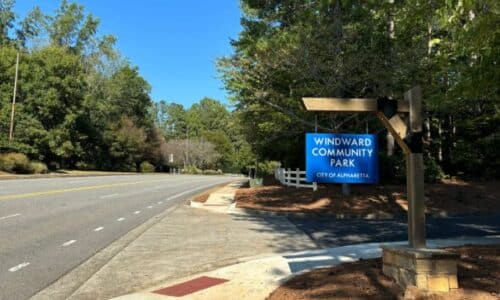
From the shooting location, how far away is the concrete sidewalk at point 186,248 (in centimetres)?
744

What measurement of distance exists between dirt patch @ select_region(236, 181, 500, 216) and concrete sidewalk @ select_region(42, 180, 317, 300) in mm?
2276

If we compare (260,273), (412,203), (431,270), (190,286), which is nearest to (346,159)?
(260,273)

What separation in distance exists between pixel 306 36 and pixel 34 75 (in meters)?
42.2

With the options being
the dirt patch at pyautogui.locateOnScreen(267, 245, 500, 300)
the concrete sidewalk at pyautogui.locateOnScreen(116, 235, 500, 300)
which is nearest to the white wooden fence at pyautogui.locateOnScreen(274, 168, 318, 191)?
the concrete sidewalk at pyautogui.locateOnScreen(116, 235, 500, 300)

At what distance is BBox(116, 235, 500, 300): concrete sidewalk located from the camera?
650 cm

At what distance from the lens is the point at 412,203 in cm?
643

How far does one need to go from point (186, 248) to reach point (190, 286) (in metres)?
3.31

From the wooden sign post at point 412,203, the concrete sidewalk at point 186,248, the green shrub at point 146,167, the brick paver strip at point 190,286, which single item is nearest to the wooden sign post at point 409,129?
the wooden sign post at point 412,203

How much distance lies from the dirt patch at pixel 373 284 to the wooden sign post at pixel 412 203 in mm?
161

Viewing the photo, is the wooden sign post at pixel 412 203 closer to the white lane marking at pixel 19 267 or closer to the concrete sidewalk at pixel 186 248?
the concrete sidewalk at pixel 186 248

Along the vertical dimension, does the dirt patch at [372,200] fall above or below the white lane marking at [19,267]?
above

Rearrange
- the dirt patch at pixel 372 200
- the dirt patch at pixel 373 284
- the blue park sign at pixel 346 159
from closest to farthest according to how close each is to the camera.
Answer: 1. the dirt patch at pixel 373 284
2. the blue park sign at pixel 346 159
3. the dirt patch at pixel 372 200

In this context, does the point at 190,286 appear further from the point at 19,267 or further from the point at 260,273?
the point at 19,267

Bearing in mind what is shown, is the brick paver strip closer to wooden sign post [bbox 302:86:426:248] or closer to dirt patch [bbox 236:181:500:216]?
wooden sign post [bbox 302:86:426:248]
